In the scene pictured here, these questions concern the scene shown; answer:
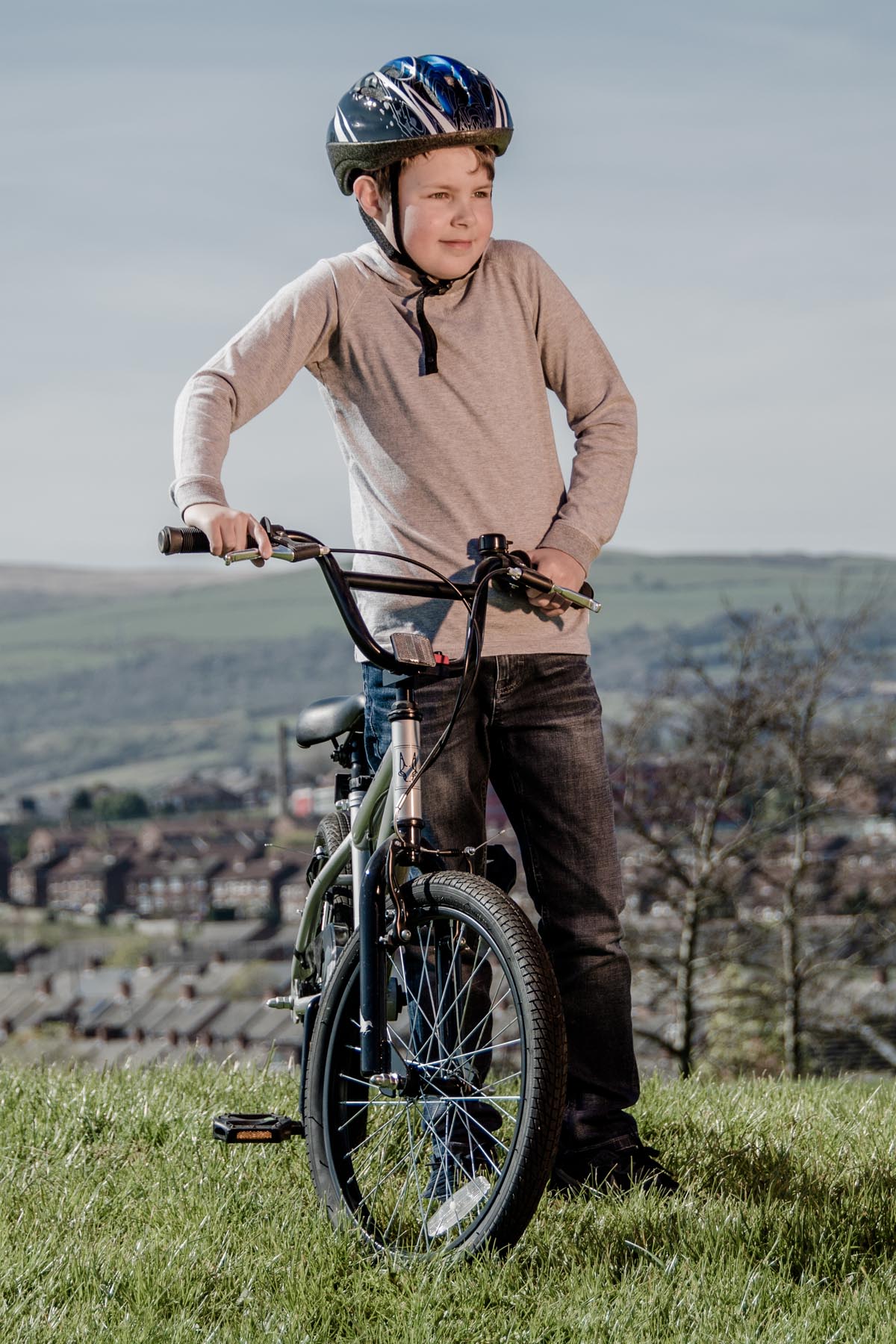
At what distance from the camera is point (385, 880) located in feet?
10.1

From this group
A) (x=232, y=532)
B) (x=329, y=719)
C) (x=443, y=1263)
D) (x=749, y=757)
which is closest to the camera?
(x=443, y=1263)

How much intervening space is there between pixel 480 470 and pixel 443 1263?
5.29 feet

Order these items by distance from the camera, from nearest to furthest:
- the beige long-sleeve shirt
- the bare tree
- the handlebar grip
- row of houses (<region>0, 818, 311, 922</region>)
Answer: the handlebar grip < the beige long-sleeve shirt < the bare tree < row of houses (<region>0, 818, 311, 922</region>)

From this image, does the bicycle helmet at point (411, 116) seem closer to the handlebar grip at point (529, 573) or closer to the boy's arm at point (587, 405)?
the boy's arm at point (587, 405)

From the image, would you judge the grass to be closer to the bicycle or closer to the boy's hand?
the bicycle

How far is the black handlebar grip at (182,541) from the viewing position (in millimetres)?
2895

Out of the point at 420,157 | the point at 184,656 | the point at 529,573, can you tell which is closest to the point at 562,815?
the point at 529,573

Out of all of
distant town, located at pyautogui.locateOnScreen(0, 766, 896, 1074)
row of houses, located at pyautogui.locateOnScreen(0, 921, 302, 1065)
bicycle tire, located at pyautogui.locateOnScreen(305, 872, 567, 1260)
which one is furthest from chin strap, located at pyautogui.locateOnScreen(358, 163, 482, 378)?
row of houses, located at pyautogui.locateOnScreen(0, 921, 302, 1065)

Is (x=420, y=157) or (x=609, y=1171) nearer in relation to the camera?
(x=420, y=157)

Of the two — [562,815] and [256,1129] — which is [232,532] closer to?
[562,815]

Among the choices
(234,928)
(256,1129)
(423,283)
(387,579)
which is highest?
(423,283)

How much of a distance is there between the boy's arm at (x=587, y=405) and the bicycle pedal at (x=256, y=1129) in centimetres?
139

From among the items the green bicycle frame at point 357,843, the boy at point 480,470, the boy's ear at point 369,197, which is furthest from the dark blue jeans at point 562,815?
Result: the boy's ear at point 369,197

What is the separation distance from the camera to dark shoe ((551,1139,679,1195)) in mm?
3359
